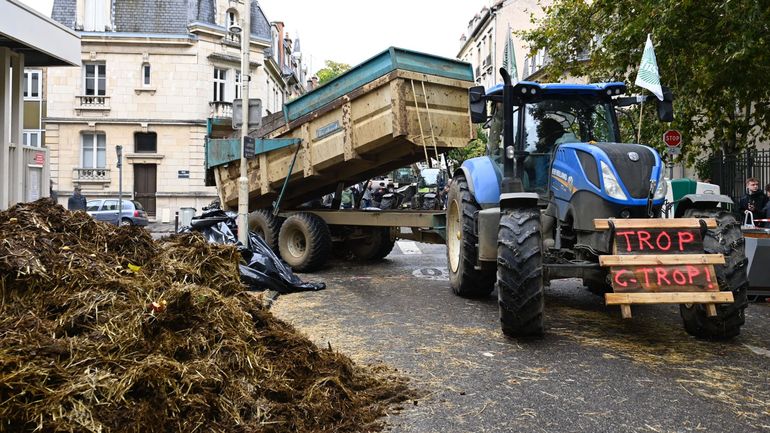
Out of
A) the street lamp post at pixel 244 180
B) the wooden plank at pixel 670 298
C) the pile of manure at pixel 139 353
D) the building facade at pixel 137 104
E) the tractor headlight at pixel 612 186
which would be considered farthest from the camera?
the building facade at pixel 137 104

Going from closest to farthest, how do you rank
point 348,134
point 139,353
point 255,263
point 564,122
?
point 139,353
point 564,122
point 255,263
point 348,134

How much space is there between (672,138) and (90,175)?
1072 inches

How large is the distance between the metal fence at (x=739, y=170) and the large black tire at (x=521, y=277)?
10.9 metres

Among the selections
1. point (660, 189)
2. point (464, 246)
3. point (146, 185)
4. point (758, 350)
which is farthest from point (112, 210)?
point (758, 350)

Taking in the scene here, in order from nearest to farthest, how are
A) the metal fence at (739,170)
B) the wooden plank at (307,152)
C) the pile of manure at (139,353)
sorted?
the pile of manure at (139,353) → the wooden plank at (307,152) → the metal fence at (739,170)

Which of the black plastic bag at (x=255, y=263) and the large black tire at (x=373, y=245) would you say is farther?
the large black tire at (x=373, y=245)

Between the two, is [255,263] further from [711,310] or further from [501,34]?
[501,34]

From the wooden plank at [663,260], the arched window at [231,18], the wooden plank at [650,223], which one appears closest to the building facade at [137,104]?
the arched window at [231,18]

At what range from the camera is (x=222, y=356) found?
13.0 feet

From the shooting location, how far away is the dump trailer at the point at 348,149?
9523mm

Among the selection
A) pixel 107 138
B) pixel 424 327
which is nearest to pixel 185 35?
pixel 107 138

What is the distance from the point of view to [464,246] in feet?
24.6

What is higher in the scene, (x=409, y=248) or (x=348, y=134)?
(x=348, y=134)

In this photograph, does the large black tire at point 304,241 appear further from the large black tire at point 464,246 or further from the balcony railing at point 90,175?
the balcony railing at point 90,175
